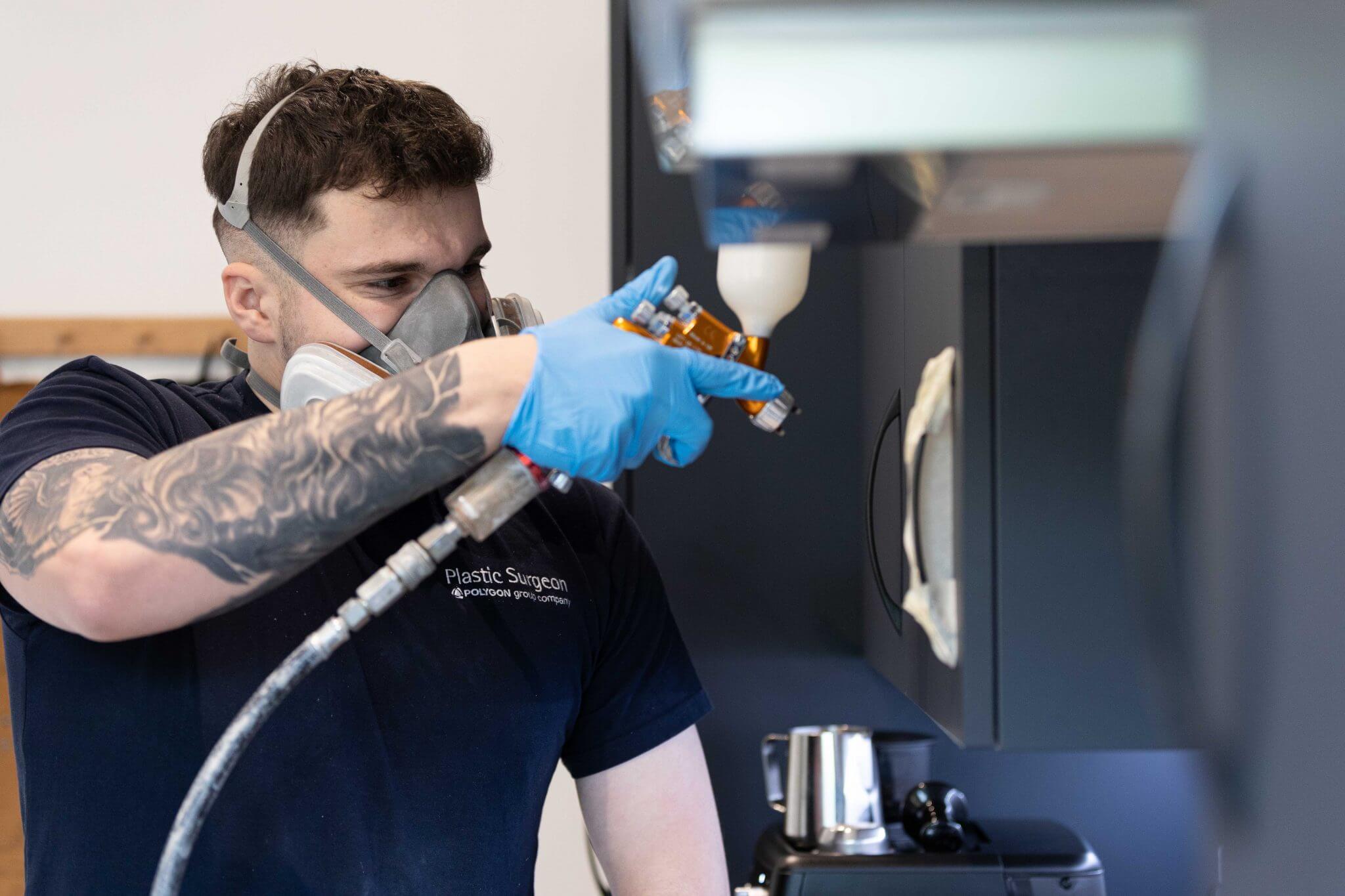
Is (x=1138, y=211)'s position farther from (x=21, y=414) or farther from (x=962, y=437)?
(x=21, y=414)

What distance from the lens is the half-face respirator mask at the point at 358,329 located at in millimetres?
1115

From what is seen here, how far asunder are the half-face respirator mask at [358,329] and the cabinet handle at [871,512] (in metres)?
0.42

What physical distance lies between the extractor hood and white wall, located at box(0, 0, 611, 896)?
1565 millimetres

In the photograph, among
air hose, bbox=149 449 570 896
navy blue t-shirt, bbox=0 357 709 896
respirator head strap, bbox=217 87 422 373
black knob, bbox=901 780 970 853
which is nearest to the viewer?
air hose, bbox=149 449 570 896

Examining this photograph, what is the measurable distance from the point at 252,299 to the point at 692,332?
548mm

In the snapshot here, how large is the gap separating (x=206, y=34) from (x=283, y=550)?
1.47 meters

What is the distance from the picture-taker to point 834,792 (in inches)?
56.7

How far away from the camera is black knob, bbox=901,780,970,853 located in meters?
1.39

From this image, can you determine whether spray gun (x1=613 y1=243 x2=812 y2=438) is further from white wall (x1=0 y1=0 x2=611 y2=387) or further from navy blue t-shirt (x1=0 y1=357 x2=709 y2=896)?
white wall (x1=0 y1=0 x2=611 y2=387)

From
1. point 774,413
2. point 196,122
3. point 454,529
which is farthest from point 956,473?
point 196,122

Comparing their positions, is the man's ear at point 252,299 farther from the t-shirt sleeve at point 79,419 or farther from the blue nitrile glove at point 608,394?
the blue nitrile glove at point 608,394

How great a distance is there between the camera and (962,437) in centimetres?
90

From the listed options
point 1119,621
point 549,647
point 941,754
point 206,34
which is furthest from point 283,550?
point 206,34

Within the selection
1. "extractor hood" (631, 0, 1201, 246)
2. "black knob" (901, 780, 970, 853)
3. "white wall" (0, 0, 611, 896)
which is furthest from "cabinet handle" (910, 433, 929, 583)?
"white wall" (0, 0, 611, 896)
